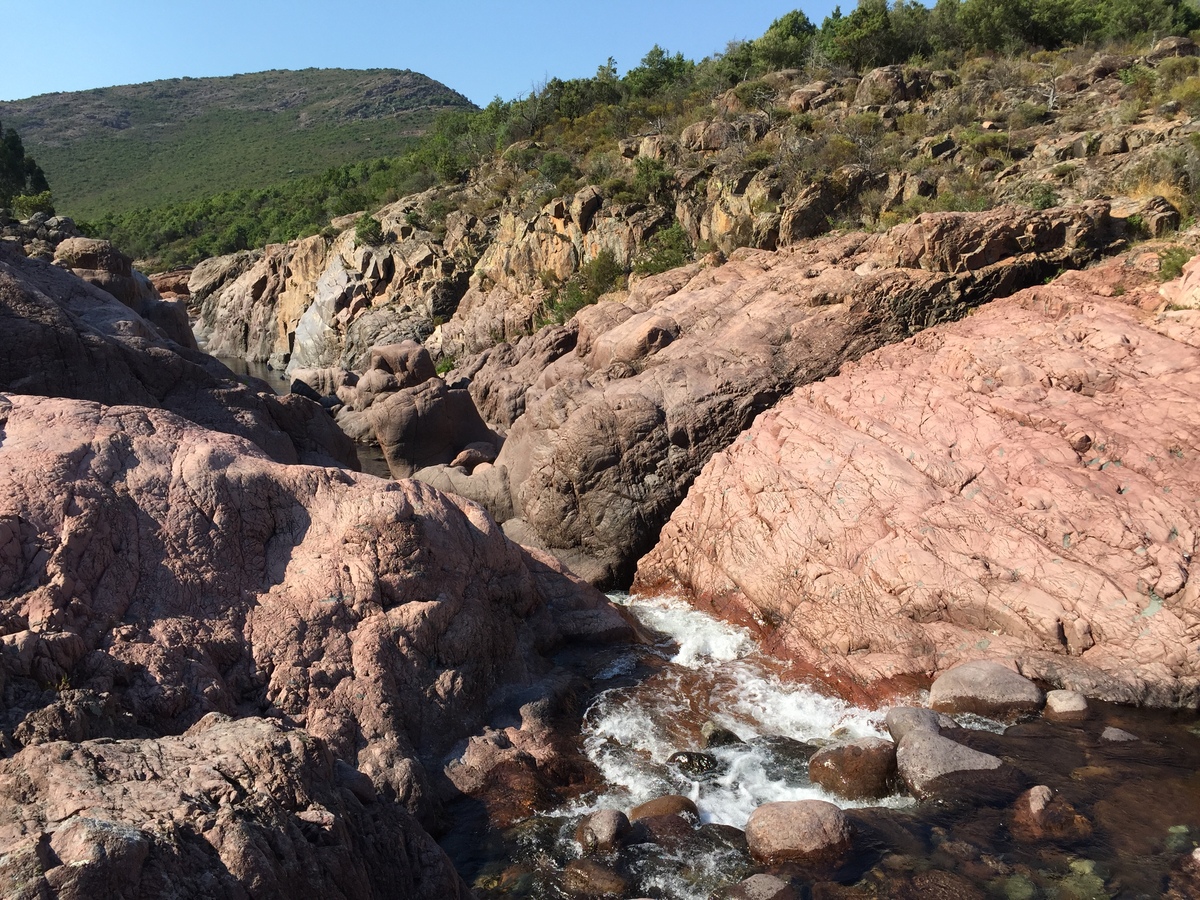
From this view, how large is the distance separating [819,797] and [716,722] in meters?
1.65

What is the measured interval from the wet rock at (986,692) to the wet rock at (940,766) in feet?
3.63

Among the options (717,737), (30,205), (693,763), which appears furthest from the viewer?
(30,205)

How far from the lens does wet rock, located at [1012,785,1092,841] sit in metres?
7.42

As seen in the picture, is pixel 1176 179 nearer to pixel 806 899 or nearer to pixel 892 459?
pixel 892 459

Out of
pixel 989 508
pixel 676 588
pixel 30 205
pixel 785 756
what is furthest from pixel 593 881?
pixel 30 205

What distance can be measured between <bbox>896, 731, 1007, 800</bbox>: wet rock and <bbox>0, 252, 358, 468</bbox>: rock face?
386 inches

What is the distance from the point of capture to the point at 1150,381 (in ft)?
40.6

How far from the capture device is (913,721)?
29.7 ft

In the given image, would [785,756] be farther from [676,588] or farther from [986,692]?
[676,588]

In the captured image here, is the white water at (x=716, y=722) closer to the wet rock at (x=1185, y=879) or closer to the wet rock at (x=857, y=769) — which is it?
the wet rock at (x=857, y=769)

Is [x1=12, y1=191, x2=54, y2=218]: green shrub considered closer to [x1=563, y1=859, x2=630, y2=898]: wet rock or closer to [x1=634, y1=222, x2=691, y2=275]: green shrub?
[x1=634, y1=222, x2=691, y2=275]: green shrub

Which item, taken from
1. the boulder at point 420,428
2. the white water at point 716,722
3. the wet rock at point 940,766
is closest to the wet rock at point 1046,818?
the wet rock at point 940,766

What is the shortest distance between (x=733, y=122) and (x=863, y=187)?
9.99 m

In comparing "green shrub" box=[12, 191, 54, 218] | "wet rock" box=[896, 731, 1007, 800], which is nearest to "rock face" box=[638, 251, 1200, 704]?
"wet rock" box=[896, 731, 1007, 800]
